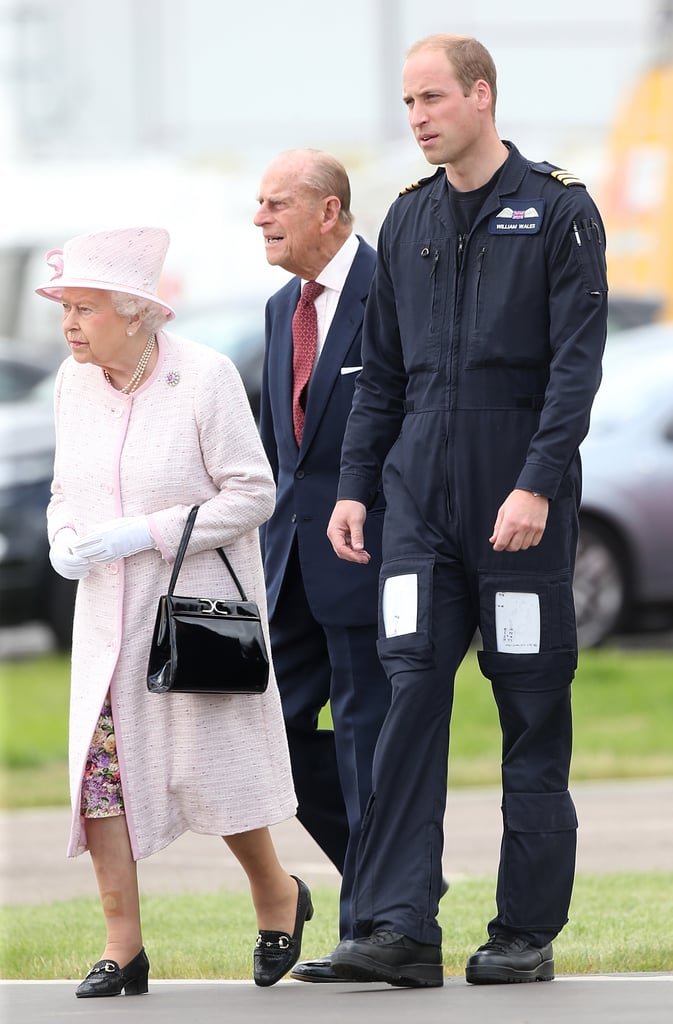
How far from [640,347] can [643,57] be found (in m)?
4.73

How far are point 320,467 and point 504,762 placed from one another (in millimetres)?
1068

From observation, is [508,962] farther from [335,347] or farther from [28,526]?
[28,526]

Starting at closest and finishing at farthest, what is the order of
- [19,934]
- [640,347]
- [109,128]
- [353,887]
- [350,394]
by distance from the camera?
[353,887] < [350,394] < [19,934] < [640,347] < [109,128]

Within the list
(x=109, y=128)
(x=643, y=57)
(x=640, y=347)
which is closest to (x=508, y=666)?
(x=640, y=347)

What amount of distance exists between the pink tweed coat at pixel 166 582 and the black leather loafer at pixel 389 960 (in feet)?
1.84

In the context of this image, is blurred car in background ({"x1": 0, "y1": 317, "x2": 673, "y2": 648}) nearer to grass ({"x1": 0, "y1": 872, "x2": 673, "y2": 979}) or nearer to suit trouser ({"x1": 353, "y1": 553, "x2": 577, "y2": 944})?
grass ({"x1": 0, "y1": 872, "x2": 673, "y2": 979})

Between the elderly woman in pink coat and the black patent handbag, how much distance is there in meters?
0.10

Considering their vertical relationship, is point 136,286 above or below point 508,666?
above

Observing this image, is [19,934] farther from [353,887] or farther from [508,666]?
[508,666]

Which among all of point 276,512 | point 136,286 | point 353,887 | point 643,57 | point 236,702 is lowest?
point 353,887

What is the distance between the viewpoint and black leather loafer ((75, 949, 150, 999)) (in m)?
5.18

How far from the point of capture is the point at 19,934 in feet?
20.9

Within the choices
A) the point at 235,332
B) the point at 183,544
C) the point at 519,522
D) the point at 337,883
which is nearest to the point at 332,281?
the point at 183,544

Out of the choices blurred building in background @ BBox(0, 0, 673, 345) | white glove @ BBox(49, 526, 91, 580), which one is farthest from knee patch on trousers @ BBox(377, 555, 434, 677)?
blurred building in background @ BBox(0, 0, 673, 345)
